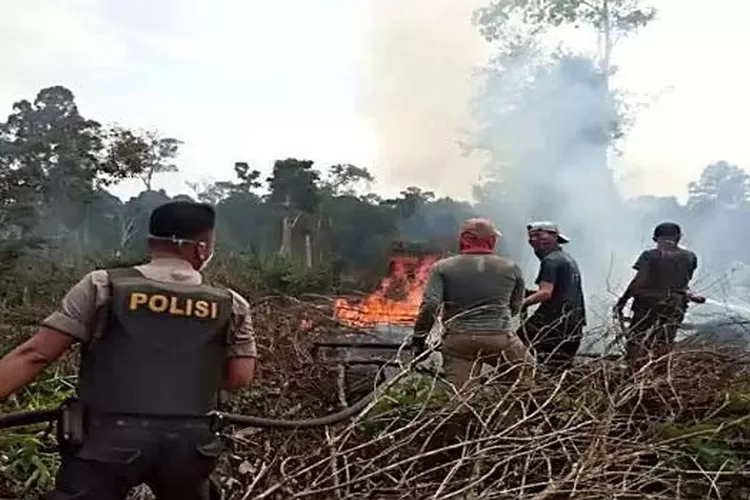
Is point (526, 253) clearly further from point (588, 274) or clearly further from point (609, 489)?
point (609, 489)

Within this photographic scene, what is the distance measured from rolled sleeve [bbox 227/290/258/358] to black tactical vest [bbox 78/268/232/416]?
0.10m

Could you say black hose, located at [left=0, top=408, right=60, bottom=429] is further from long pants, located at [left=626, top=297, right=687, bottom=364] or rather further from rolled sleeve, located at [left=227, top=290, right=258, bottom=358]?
long pants, located at [left=626, top=297, right=687, bottom=364]

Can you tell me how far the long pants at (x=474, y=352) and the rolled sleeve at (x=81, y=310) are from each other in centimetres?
308

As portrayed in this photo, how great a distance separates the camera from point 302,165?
2127cm

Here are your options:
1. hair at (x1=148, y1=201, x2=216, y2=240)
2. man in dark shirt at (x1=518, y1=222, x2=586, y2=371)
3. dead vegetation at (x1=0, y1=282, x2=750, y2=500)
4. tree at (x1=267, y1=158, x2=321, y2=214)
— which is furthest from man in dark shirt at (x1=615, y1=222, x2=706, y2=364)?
tree at (x1=267, y1=158, x2=321, y2=214)

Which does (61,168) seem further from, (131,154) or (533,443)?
(533,443)

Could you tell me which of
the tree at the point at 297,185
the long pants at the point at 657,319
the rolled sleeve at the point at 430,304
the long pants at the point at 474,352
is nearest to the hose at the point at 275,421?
the rolled sleeve at the point at 430,304

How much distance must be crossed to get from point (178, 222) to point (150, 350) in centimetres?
43

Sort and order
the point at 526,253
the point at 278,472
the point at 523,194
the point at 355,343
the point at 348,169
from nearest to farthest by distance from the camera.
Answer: the point at 278,472 → the point at 355,343 → the point at 526,253 → the point at 523,194 → the point at 348,169

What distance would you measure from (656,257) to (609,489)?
162 inches

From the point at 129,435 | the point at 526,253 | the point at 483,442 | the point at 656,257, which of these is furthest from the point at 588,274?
the point at 129,435

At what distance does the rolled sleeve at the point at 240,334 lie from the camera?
9.73ft

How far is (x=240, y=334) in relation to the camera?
3.00m

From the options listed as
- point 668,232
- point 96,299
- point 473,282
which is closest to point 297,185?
point 668,232
